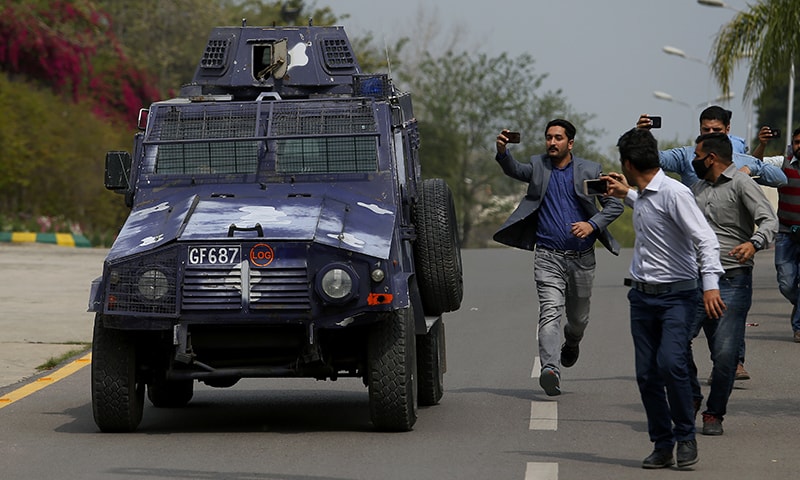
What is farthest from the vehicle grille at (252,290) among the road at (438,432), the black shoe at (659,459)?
the black shoe at (659,459)

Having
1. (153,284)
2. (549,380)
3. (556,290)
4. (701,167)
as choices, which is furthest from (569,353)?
(153,284)

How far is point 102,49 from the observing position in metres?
51.3

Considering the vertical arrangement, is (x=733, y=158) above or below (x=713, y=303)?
above

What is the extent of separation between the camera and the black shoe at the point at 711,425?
1009cm

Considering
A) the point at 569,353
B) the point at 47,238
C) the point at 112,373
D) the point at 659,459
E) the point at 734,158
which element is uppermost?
the point at 734,158

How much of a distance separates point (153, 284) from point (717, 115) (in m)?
4.05

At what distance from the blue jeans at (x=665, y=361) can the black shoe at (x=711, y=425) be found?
1.27 meters

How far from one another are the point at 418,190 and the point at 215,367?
2042 millimetres

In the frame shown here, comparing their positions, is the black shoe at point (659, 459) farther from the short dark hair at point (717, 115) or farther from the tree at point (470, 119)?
the tree at point (470, 119)

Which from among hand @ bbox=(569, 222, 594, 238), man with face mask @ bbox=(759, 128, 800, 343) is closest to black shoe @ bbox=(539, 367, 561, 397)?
hand @ bbox=(569, 222, 594, 238)

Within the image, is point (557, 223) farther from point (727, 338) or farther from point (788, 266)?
point (788, 266)

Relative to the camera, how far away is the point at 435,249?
1105 cm

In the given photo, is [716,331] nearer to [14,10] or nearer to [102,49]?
[14,10]

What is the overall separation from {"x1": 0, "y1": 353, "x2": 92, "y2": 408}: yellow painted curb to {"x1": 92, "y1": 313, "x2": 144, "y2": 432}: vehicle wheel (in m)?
1.90
